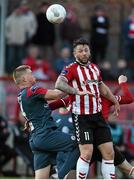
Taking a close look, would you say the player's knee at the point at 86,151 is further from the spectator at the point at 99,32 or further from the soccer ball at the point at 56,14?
the spectator at the point at 99,32

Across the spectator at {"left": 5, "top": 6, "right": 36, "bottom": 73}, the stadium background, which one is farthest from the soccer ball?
the spectator at {"left": 5, "top": 6, "right": 36, "bottom": 73}

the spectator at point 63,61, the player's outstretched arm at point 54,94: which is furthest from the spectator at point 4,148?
the player's outstretched arm at point 54,94

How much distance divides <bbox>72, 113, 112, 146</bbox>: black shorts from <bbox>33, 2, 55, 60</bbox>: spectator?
8384 mm

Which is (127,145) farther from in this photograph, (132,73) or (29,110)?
(29,110)

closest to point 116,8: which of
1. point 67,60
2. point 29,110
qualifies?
point 67,60

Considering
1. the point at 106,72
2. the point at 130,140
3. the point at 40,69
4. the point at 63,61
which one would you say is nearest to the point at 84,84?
the point at 130,140

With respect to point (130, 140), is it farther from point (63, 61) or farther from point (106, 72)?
point (63, 61)

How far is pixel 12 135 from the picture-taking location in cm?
1795

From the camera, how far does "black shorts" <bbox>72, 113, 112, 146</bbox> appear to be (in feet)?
40.5

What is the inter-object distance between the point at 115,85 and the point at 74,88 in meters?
6.06

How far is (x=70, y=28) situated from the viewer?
21.1 metres

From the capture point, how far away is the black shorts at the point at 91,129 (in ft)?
40.5

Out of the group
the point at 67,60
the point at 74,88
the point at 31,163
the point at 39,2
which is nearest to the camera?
the point at 74,88

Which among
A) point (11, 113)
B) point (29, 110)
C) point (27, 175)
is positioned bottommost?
point (27, 175)
